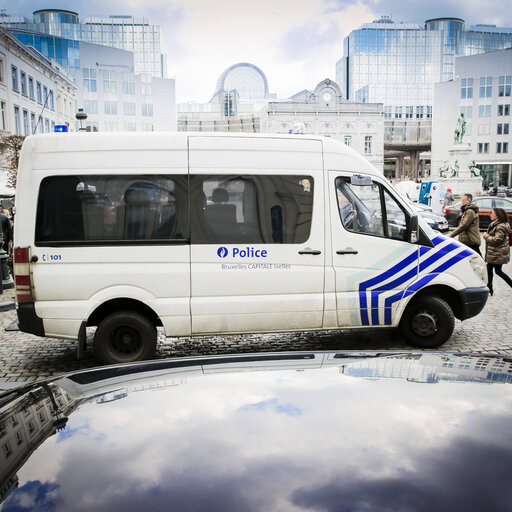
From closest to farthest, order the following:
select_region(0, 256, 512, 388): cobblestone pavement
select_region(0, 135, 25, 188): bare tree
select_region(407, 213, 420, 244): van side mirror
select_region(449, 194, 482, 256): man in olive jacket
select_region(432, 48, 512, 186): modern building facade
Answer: select_region(407, 213, 420, 244): van side mirror, select_region(0, 256, 512, 388): cobblestone pavement, select_region(449, 194, 482, 256): man in olive jacket, select_region(0, 135, 25, 188): bare tree, select_region(432, 48, 512, 186): modern building facade

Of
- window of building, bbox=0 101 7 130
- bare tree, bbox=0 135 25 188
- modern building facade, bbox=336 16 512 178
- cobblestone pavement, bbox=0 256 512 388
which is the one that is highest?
modern building facade, bbox=336 16 512 178

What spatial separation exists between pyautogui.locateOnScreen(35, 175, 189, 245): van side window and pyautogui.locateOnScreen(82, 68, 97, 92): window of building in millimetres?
94162

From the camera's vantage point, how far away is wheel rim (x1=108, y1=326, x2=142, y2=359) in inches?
239

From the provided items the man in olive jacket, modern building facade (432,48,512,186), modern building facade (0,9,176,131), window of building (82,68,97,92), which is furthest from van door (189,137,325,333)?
modern building facade (432,48,512,186)

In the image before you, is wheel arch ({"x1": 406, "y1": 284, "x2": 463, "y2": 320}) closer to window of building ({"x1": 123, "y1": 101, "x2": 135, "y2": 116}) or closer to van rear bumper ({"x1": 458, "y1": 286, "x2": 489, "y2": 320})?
van rear bumper ({"x1": 458, "y1": 286, "x2": 489, "y2": 320})

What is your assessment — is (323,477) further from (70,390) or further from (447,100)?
(447,100)

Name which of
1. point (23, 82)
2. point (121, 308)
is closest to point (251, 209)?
point (121, 308)

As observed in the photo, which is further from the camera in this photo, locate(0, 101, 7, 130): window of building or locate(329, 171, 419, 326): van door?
locate(0, 101, 7, 130): window of building

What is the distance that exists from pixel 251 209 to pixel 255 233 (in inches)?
10.5

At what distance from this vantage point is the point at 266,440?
1721mm

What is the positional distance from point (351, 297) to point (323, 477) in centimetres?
489

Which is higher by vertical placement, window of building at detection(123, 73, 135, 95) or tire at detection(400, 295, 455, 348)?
window of building at detection(123, 73, 135, 95)

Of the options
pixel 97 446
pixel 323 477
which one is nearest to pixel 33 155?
pixel 97 446

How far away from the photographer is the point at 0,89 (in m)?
43.7
